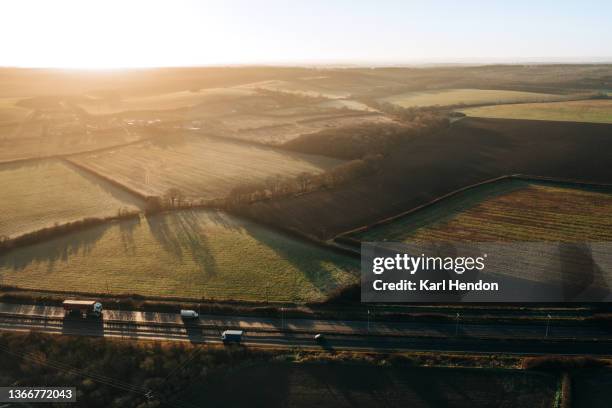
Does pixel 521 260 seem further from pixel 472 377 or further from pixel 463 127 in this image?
pixel 463 127

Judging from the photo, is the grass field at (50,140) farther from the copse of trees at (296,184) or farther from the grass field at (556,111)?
the grass field at (556,111)

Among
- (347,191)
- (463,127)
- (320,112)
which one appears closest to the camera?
(347,191)

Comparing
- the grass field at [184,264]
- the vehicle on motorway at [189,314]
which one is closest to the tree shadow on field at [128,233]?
the grass field at [184,264]

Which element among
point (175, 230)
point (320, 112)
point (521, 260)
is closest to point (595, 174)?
point (521, 260)

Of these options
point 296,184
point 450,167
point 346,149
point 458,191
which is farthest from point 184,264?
point 450,167

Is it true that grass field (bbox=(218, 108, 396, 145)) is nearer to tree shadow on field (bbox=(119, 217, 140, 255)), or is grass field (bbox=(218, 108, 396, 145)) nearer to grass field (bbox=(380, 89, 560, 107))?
grass field (bbox=(380, 89, 560, 107))
